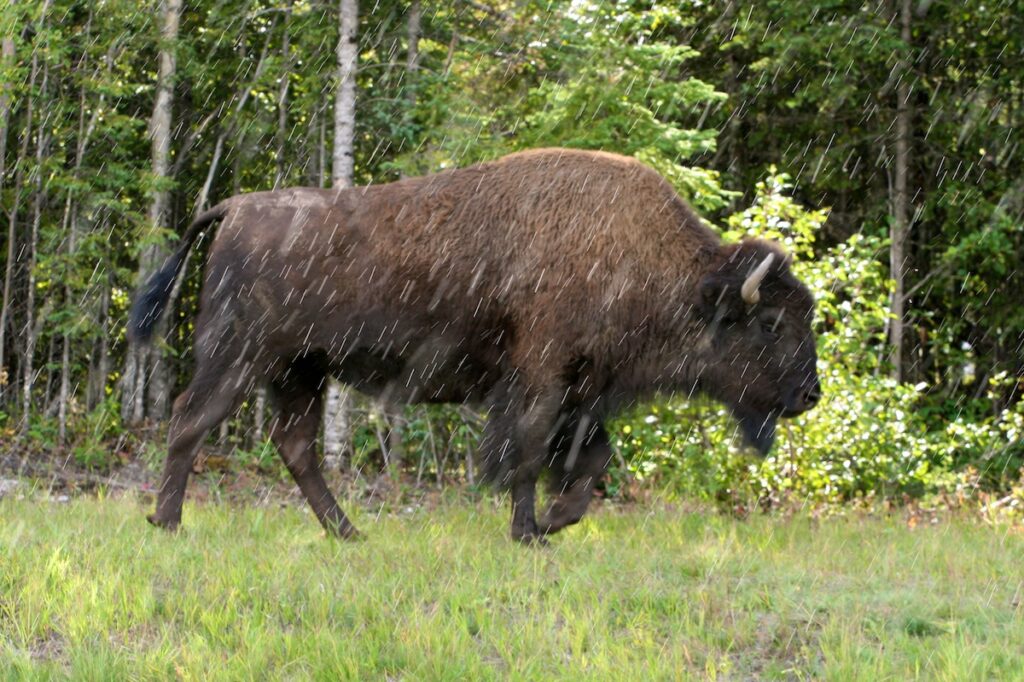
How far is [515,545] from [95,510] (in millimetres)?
2899

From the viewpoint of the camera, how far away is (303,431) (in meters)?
7.66

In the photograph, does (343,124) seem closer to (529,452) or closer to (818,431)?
(529,452)

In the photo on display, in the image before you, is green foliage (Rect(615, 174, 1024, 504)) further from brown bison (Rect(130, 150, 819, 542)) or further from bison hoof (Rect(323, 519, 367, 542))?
bison hoof (Rect(323, 519, 367, 542))

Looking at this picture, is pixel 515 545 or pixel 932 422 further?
pixel 932 422

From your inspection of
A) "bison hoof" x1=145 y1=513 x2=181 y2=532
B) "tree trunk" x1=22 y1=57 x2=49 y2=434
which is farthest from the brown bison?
"tree trunk" x1=22 y1=57 x2=49 y2=434

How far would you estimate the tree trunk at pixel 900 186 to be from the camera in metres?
14.2

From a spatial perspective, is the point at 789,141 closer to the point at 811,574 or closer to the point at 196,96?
the point at 196,96

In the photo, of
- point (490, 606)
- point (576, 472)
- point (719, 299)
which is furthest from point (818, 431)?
point (490, 606)

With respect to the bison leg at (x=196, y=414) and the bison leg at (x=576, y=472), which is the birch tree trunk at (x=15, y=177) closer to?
the bison leg at (x=196, y=414)

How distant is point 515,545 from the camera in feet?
21.9

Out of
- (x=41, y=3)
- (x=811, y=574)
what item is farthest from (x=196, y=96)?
(x=811, y=574)

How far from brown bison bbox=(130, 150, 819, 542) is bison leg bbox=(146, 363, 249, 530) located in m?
0.01

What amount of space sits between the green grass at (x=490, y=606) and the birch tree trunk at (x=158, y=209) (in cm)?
625

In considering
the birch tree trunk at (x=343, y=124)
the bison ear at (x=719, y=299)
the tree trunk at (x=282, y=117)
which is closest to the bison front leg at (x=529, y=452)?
the bison ear at (x=719, y=299)
